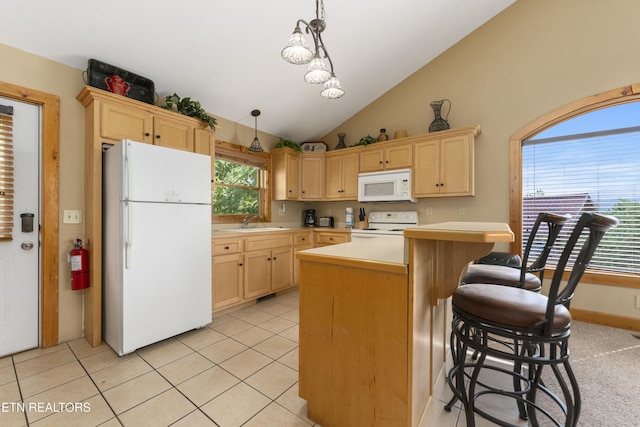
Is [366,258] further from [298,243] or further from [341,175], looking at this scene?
[341,175]

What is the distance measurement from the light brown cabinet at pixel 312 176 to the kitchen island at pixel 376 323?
2965mm

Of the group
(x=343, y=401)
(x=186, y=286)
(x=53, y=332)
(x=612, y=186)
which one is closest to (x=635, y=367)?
(x=612, y=186)

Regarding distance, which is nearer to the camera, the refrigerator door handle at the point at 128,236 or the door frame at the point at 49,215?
the refrigerator door handle at the point at 128,236

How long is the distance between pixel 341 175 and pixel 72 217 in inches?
126

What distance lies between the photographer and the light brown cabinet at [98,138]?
2.23 metres

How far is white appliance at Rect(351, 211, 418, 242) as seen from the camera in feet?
12.1

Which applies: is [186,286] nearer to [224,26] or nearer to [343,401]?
[343,401]

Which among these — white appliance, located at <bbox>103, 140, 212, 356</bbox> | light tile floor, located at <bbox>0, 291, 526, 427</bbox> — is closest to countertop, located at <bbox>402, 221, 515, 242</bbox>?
light tile floor, located at <bbox>0, 291, 526, 427</bbox>

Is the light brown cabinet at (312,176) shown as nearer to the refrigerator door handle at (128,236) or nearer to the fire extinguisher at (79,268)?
the refrigerator door handle at (128,236)

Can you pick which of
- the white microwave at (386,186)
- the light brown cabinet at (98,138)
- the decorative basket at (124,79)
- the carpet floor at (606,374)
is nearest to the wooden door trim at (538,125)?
the carpet floor at (606,374)

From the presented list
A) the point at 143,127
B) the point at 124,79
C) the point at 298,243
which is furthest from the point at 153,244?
the point at 298,243

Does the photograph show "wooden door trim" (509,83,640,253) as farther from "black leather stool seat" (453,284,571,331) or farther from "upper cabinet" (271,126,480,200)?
"black leather stool seat" (453,284,571,331)

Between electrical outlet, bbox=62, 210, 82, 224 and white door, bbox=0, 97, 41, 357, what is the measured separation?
→ 6.5 inches

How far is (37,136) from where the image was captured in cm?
222
